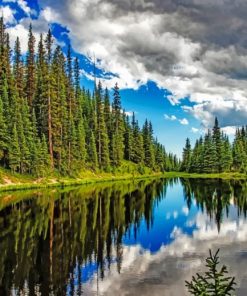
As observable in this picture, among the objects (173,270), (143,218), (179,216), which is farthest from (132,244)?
(179,216)

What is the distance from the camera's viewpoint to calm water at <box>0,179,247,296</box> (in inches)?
669

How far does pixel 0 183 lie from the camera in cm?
5844

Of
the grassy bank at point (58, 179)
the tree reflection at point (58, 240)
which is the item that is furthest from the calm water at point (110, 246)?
the grassy bank at point (58, 179)

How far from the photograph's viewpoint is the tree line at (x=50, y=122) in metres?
69.1

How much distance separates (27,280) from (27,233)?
10.4m

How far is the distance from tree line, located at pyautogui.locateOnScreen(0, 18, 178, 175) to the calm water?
2682cm

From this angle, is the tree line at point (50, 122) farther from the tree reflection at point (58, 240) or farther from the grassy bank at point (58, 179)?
→ the tree reflection at point (58, 240)

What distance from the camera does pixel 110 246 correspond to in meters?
24.0

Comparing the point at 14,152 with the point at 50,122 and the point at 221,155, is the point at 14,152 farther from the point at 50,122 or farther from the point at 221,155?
the point at 221,155

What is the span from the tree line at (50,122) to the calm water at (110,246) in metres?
26.8

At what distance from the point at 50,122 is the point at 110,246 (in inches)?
2369

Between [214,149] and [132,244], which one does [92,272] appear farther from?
[214,149]

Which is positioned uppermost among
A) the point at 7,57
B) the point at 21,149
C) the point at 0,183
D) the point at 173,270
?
the point at 7,57

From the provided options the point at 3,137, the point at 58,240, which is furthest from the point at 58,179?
the point at 58,240
